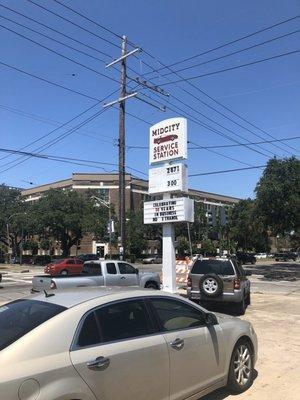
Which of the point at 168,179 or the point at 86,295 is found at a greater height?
the point at 168,179

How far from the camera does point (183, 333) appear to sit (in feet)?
17.7

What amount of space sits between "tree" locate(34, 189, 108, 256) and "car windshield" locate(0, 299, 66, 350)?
63.6 meters

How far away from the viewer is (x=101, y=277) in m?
18.2

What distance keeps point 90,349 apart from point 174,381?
1.19 metres

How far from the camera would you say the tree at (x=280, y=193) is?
116 ft

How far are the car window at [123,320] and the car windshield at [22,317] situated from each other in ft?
1.40

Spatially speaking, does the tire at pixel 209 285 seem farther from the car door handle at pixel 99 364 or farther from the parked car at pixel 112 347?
the car door handle at pixel 99 364

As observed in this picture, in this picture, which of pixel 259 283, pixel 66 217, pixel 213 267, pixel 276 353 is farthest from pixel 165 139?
pixel 66 217

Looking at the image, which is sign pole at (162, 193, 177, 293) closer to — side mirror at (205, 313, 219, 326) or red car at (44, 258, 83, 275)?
side mirror at (205, 313, 219, 326)

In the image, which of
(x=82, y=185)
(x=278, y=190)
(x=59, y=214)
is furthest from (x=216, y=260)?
(x=82, y=185)

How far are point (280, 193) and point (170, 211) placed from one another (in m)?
17.0

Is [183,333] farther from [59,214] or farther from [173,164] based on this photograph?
[59,214]

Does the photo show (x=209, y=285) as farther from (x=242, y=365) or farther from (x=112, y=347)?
(x=112, y=347)

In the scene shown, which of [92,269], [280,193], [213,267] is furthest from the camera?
[280,193]
